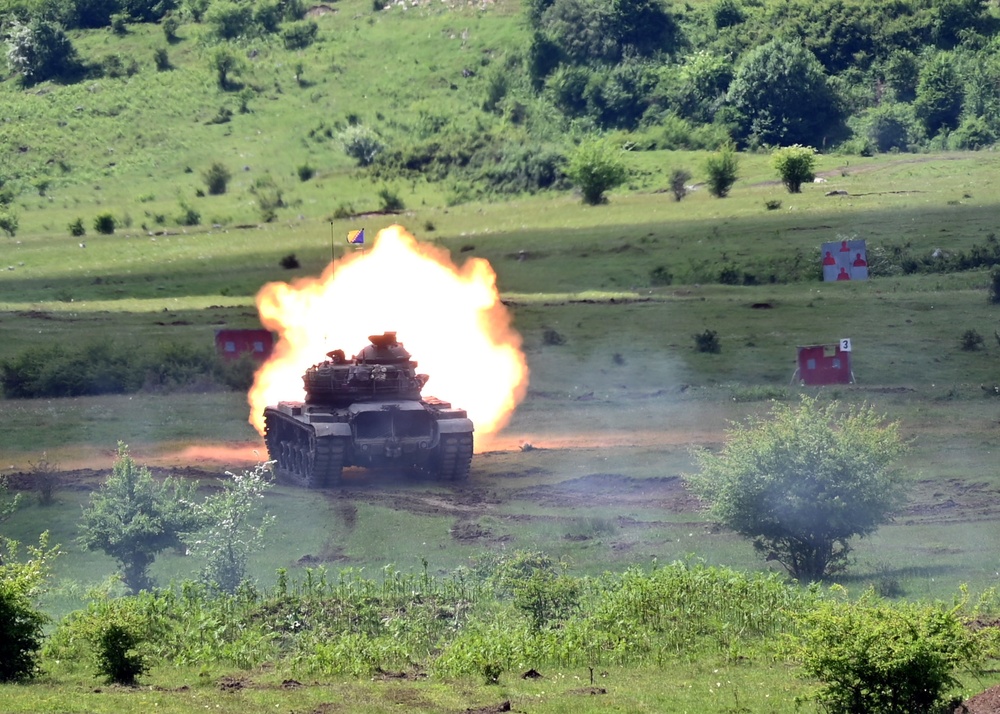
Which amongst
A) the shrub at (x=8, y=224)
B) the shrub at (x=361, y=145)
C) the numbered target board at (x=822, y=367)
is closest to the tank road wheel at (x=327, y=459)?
the numbered target board at (x=822, y=367)

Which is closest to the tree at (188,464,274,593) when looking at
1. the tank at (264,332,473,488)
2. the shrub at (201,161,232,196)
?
the tank at (264,332,473,488)

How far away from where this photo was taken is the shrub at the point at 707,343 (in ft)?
166

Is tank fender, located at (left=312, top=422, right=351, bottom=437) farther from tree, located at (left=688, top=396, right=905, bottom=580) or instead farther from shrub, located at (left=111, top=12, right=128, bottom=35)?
shrub, located at (left=111, top=12, right=128, bottom=35)

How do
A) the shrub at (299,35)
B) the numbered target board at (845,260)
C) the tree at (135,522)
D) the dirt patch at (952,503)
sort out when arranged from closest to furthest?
the tree at (135,522) → the dirt patch at (952,503) → the numbered target board at (845,260) → the shrub at (299,35)

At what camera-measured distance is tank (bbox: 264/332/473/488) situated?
114 ft

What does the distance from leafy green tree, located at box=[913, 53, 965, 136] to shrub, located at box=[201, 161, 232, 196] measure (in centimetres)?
4796

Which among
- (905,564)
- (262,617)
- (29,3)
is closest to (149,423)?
(262,617)

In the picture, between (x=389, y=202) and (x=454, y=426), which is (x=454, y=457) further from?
(x=389, y=202)

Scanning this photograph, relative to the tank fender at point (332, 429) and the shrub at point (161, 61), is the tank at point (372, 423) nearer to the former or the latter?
the tank fender at point (332, 429)

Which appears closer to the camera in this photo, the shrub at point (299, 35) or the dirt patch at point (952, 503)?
the dirt patch at point (952, 503)

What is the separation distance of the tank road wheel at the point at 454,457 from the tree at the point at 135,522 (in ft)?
28.2

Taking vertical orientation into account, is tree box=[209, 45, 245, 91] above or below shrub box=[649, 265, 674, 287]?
above

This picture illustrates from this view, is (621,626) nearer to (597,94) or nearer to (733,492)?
(733,492)

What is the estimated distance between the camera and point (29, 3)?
13600 centimetres
